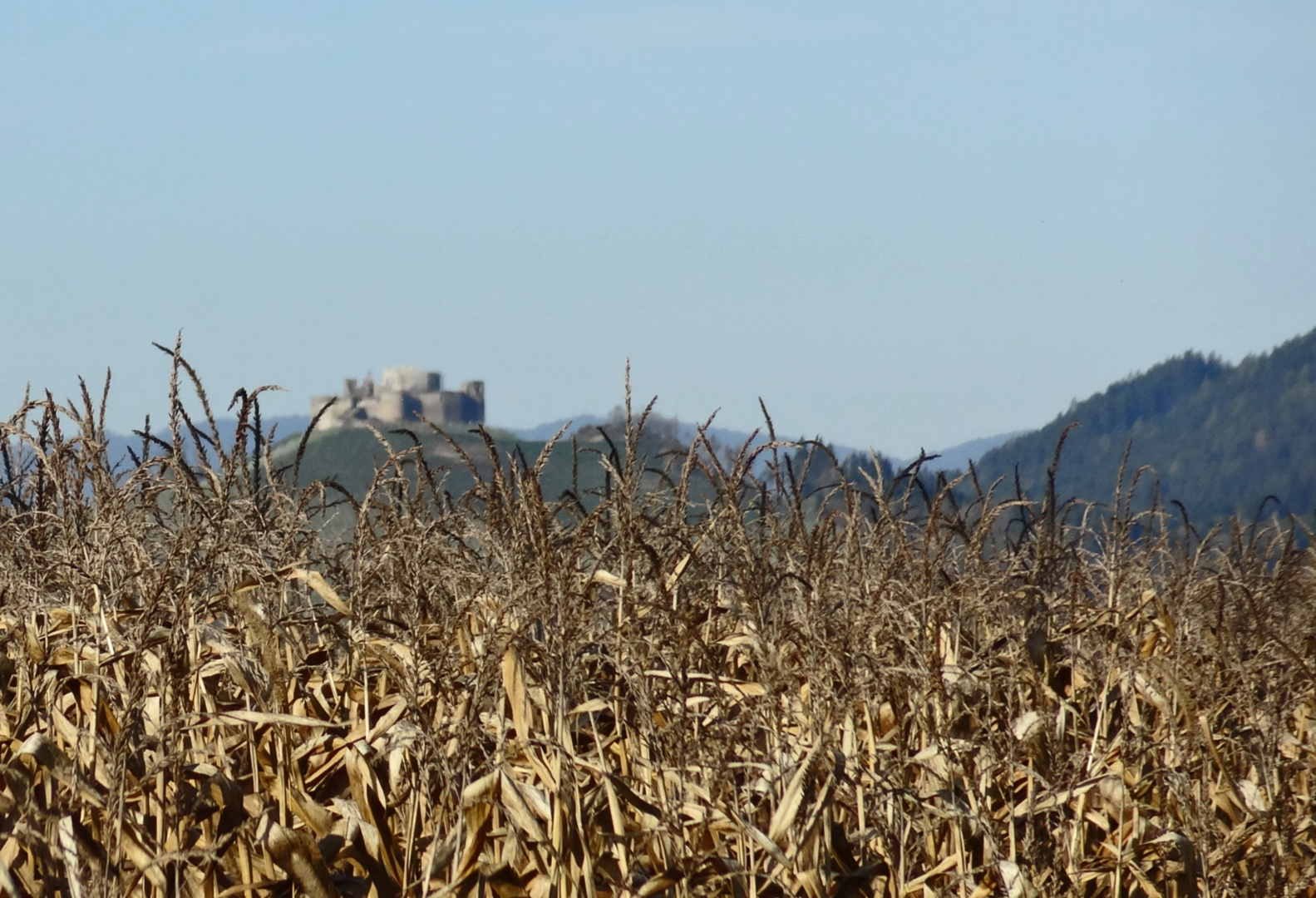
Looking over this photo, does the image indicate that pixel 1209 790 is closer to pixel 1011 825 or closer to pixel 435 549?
Result: pixel 1011 825

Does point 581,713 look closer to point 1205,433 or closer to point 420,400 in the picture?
point 1205,433

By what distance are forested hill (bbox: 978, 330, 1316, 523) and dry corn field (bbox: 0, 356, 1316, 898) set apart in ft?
124

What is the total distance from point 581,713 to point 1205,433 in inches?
2052

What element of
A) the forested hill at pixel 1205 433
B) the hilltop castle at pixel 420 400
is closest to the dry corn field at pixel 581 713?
the forested hill at pixel 1205 433

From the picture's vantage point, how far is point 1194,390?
56.4 meters

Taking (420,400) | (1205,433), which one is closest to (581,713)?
(1205,433)

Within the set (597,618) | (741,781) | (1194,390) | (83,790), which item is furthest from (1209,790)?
(1194,390)

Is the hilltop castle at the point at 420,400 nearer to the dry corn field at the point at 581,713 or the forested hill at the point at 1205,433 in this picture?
the forested hill at the point at 1205,433

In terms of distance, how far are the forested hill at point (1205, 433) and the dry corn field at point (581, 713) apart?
3770 cm

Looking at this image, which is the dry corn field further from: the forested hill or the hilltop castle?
the hilltop castle

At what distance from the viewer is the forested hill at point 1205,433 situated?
44844 mm

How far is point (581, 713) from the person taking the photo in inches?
146

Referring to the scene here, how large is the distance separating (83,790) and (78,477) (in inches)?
50.9

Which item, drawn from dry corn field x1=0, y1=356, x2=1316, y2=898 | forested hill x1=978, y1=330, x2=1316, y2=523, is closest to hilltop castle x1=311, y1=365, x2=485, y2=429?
forested hill x1=978, y1=330, x2=1316, y2=523
